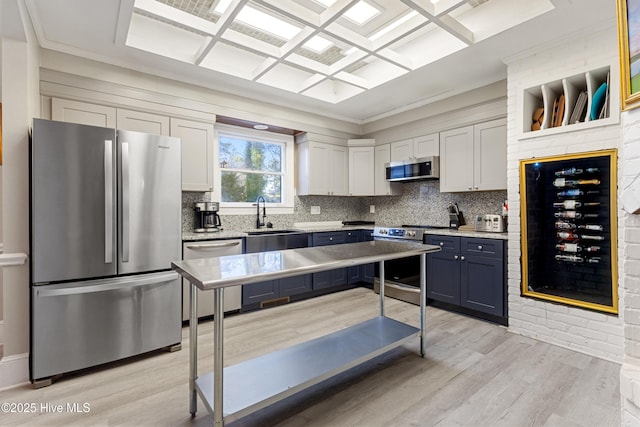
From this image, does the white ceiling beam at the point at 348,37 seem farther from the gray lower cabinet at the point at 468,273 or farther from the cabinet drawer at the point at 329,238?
the cabinet drawer at the point at 329,238

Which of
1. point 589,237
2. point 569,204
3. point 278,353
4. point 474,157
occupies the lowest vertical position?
point 278,353

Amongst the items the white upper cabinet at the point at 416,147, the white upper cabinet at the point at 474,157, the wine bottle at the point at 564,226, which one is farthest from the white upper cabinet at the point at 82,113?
the wine bottle at the point at 564,226

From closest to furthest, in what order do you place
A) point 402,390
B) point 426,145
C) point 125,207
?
point 402,390
point 125,207
point 426,145

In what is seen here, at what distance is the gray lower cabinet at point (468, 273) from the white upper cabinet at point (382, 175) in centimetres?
125

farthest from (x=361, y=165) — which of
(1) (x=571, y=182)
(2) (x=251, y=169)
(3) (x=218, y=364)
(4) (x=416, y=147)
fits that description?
(3) (x=218, y=364)

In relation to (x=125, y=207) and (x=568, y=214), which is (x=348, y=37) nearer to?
(x=125, y=207)

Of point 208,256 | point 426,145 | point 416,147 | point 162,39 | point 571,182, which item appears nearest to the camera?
point 571,182

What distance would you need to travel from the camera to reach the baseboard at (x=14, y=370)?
2090 mm

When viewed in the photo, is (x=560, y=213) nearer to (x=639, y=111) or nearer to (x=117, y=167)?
(x=639, y=111)

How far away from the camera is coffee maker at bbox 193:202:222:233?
363 cm

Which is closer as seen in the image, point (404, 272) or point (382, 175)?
point (404, 272)

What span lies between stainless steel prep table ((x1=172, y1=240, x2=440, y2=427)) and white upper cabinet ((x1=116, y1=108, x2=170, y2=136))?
2062mm

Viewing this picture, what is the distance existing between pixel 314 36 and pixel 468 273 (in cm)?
283

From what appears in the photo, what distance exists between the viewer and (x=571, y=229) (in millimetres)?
2797
